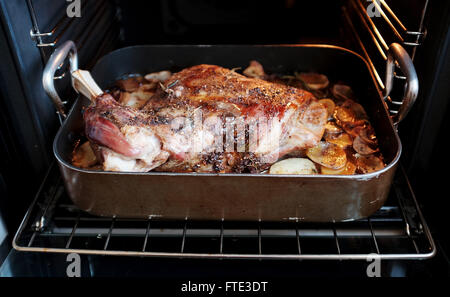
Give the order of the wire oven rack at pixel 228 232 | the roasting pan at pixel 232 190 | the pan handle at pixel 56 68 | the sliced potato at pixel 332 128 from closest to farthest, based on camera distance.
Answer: the roasting pan at pixel 232 190
the pan handle at pixel 56 68
the wire oven rack at pixel 228 232
the sliced potato at pixel 332 128

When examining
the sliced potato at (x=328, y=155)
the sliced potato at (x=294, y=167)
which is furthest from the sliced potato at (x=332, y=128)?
the sliced potato at (x=294, y=167)

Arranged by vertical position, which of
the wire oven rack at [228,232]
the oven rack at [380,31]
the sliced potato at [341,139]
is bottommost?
the wire oven rack at [228,232]

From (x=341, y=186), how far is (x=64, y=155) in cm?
96

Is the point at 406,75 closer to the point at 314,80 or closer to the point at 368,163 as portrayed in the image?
the point at 368,163

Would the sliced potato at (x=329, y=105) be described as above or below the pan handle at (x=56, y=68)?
below

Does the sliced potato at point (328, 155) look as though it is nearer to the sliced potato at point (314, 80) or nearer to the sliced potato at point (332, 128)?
the sliced potato at point (332, 128)

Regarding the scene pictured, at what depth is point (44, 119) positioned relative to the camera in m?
1.55

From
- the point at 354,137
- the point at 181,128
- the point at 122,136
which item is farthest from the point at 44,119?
the point at 354,137

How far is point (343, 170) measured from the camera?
1.53 metres

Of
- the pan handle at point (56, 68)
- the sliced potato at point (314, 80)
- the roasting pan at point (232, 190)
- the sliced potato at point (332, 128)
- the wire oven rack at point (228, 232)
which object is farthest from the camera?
the sliced potato at point (314, 80)

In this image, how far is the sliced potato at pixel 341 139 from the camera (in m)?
1.65

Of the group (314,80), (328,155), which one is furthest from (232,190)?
(314,80)

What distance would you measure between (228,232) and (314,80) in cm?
90

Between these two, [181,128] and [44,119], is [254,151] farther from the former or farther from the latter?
[44,119]
